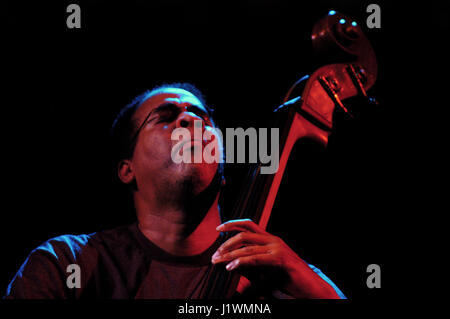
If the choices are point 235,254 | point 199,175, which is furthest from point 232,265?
point 199,175

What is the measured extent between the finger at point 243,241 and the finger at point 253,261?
4 centimetres

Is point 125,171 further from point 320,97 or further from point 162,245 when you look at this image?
point 320,97

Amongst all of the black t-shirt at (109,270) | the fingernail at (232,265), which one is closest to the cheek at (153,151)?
the black t-shirt at (109,270)

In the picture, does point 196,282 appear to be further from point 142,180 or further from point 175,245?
point 142,180

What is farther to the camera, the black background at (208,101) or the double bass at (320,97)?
the black background at (208,101)

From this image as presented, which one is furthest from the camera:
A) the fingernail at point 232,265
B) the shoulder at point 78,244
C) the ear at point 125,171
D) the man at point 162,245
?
the ear at point 125,171

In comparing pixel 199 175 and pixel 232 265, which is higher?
pixel 199 175

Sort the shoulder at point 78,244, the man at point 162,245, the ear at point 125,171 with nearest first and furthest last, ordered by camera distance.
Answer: the man at point 162,245
the shoulder at point 78,244
the ear at point 125,171

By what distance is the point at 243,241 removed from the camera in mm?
1065

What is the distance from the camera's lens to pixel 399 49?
→ 1995 millimetres

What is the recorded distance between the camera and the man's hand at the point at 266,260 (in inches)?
41.3

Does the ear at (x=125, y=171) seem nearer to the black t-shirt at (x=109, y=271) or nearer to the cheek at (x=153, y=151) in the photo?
the cheek at (x=153, y=151)

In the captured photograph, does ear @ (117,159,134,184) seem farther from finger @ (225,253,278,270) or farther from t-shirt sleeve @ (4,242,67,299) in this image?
finger @ (225,253,278,270)

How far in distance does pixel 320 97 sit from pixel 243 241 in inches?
31.4
